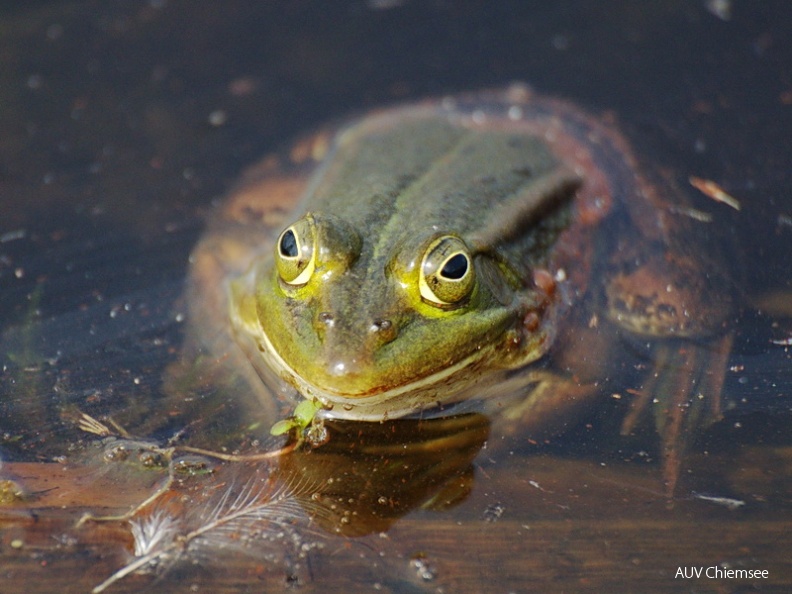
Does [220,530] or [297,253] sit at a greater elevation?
[297,253]

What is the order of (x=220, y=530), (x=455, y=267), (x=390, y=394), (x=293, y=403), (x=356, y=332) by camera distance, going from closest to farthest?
(x=220, y=530) < (x=356, y=332) < (x=390, y=394) < (x=455, y=267) < (x=293, y=403)

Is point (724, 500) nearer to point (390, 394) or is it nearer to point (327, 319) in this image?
point (390, 394)

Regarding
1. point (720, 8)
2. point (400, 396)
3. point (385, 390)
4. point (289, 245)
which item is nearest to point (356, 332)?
Result: point (385, 390)

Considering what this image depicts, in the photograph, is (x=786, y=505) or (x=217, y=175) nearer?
(x=786, y=505)

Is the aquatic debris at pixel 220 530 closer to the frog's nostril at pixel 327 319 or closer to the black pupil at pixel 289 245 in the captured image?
the frog's nostril at pixel 327 319

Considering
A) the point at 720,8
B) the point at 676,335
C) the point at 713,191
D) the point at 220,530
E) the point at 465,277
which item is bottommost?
the point at 220,530

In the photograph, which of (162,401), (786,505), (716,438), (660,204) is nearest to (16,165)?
(162,401)

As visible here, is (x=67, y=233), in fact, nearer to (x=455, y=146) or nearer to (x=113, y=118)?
(x=113, y=118)

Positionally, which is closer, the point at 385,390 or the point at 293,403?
the point at 385,390
